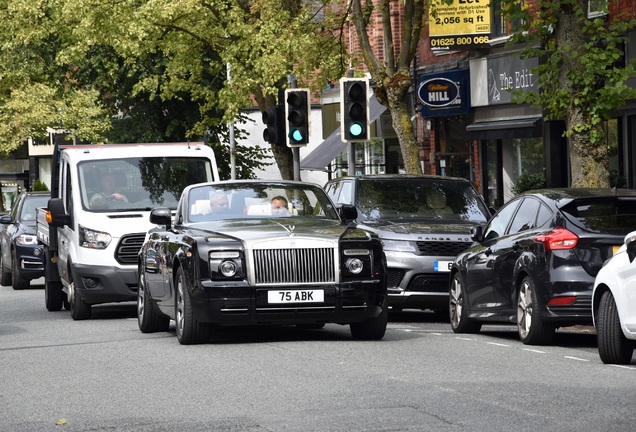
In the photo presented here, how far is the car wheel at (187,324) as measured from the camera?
45.9 ft

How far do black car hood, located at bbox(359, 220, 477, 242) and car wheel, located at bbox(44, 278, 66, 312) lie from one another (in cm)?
521

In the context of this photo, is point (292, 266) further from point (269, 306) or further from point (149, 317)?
point (149, 317)

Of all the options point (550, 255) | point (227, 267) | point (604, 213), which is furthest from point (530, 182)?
point (227, 267)

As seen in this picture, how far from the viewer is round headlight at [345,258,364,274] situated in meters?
14.0

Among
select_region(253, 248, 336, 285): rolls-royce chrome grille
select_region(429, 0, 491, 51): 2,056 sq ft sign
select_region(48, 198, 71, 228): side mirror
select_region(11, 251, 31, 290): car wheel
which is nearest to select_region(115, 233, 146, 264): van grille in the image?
select_region(48, 198, 71, 228): side mirror

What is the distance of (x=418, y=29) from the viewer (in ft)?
86.1

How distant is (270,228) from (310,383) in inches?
149

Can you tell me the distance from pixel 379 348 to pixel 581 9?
6.49 m

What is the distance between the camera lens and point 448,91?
34.7 metres

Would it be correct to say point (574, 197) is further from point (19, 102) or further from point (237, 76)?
point (19, 102)

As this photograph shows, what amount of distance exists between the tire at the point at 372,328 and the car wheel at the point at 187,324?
1.52 m

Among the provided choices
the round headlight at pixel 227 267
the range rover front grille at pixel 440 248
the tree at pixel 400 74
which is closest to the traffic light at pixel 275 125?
the tree at pixel 400 74

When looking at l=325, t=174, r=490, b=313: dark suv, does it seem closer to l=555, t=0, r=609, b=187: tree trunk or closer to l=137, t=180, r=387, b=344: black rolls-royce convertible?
l=555, t=0, r=609, b=187: tree trunk

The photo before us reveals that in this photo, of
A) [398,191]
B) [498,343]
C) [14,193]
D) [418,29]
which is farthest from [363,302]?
[14,193]
